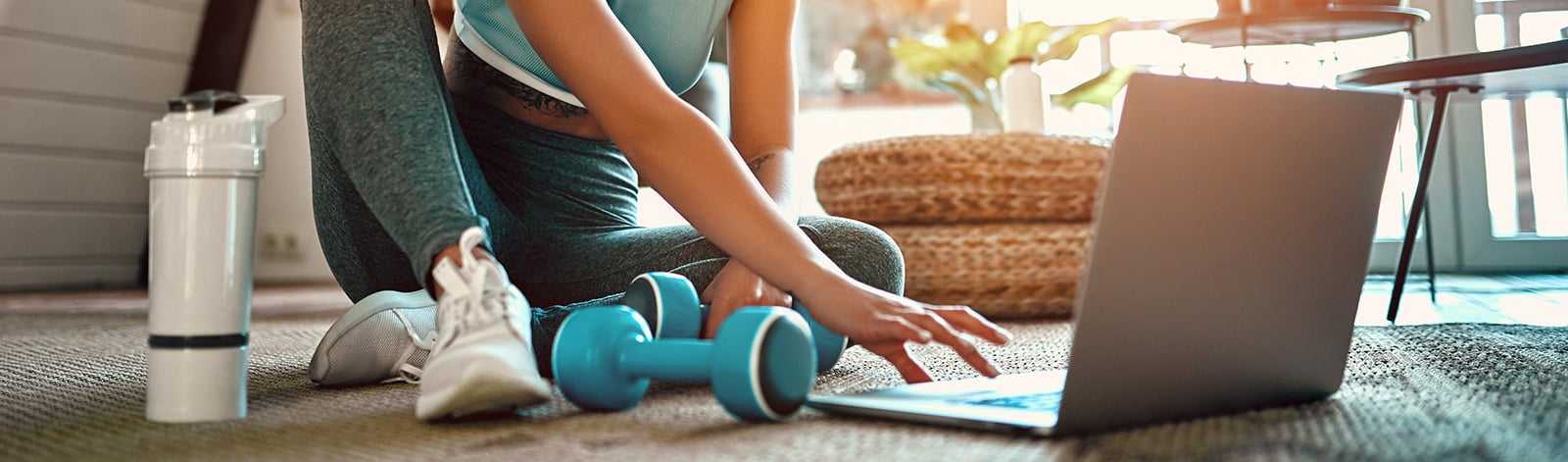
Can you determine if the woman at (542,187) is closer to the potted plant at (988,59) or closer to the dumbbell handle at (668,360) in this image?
the dumbbell handle at (668,360)

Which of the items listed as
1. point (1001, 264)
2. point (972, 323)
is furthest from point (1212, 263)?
point (1001, 264)

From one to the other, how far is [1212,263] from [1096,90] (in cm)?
198

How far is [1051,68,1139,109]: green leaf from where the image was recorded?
8.36ft

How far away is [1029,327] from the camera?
172cm

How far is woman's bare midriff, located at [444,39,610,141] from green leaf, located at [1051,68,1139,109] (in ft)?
5.25

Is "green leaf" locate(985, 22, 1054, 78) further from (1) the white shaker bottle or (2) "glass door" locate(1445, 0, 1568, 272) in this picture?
(1) the white shaker bottle

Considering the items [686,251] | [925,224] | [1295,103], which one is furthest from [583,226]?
[925,224]

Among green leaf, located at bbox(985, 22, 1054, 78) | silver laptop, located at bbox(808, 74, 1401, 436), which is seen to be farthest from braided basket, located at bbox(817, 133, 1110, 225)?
silver laptop, located at bbox(808, 74, 1401, 436)

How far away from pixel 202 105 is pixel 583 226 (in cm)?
49

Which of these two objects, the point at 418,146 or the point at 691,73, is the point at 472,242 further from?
the point at 691,73

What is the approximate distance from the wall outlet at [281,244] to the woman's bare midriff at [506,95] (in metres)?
2.90

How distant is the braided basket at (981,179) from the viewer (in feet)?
6.40

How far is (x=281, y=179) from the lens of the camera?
378 cm

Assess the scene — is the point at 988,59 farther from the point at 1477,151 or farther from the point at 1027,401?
the point at 1027,401
